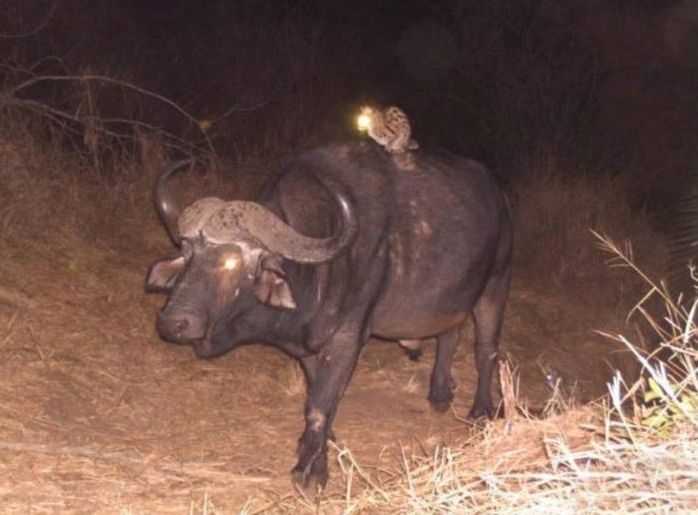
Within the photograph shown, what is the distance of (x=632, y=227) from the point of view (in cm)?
1512

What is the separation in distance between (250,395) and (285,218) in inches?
94.9

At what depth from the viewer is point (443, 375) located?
962cm

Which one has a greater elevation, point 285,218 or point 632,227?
point 285,218

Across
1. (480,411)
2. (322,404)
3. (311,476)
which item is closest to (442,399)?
(480,411)

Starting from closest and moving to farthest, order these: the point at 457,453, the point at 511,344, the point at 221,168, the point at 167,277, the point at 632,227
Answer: the point at 457,453 → the point at 167,277 → the point at 511,344 → the point at 221,168 → the point at 632,227

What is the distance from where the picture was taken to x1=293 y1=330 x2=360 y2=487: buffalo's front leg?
7219 millimetres

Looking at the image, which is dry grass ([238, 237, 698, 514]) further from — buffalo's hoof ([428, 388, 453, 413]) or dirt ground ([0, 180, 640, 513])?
buffalo's hoof ([428, 388, 453, 413])

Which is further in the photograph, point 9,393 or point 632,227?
point 632,227

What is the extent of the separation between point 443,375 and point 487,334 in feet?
1.67

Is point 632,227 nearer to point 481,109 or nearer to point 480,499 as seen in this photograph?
point 481,109

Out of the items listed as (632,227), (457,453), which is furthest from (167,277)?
(632,227)

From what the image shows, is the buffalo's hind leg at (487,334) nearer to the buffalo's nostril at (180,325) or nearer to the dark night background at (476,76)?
the buffalo's nostril at (180,325)

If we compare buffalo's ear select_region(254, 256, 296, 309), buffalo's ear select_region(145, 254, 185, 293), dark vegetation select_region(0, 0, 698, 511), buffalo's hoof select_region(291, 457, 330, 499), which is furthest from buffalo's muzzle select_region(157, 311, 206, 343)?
buffalo's hoof select_region(291, 457, 330, 499)

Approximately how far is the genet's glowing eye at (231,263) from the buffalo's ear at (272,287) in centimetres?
16
